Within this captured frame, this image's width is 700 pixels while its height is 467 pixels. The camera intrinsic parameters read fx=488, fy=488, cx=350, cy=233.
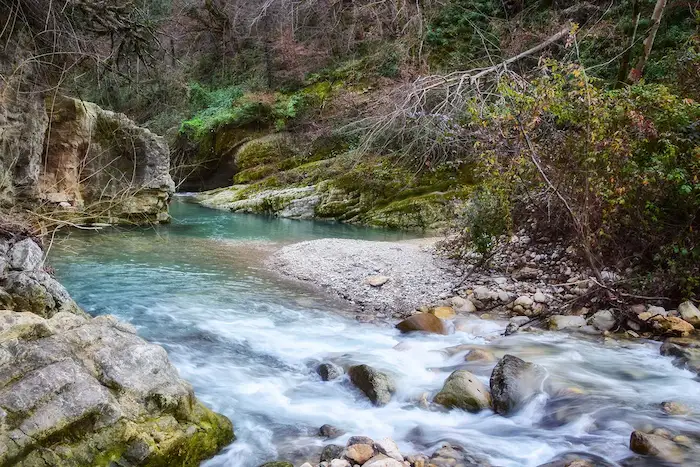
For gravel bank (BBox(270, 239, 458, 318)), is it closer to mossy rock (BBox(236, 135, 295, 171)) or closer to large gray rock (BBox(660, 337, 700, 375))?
large gray rock (BBox(660, 337, 700, 375))

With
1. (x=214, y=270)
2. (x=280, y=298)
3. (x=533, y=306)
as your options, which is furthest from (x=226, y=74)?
(x=533, y=306)

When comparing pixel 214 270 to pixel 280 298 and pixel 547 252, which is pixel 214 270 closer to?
pixel 280 298

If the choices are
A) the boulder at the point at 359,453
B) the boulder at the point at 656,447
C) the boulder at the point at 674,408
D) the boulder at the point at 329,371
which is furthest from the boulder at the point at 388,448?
the boulder at the point at 674,408

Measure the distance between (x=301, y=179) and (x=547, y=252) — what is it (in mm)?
13224

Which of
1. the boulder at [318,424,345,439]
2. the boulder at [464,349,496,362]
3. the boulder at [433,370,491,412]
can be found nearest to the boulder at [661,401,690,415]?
the boulder at [433,370,491,412]

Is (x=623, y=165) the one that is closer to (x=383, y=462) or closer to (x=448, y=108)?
(x=448, y=108)

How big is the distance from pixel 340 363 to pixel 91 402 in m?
2.59

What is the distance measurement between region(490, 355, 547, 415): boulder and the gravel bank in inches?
98.5

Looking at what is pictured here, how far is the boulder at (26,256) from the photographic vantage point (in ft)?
17.5

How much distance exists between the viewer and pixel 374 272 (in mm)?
8727

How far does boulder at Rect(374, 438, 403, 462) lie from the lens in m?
3.25

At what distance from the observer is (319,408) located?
4.19m

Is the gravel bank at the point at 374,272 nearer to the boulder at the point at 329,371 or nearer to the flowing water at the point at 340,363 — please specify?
the flowing water at the point at 340,363

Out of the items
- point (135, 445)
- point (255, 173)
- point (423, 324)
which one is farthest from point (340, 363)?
point (255, 173)
